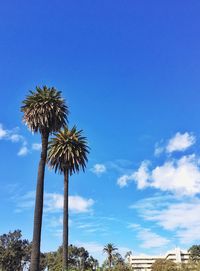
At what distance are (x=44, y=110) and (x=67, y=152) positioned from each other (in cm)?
1158

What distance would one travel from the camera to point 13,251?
113 metres

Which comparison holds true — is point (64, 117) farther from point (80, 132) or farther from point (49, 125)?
point (80, 132)

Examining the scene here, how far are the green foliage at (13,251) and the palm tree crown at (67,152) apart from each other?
68472mm

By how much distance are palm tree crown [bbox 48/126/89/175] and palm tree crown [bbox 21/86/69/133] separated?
29.9 ft

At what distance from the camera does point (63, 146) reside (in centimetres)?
5116

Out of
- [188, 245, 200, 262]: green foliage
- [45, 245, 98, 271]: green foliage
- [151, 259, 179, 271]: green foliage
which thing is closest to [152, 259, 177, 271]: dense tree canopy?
[151, 259, 179, 271]: green foliage

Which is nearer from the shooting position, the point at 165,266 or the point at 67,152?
the point at 67,152

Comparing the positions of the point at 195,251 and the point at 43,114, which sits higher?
the point at 195,251

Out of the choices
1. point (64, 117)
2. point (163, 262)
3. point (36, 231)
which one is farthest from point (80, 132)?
point (163, 262)

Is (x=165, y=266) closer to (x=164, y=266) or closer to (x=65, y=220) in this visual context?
(x=164, y=266)

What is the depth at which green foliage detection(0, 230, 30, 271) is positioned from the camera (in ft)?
361

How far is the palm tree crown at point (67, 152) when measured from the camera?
2005 inches

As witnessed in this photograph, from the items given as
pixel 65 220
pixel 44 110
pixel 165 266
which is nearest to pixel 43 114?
pixel 44 110

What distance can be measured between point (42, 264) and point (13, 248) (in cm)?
1564
